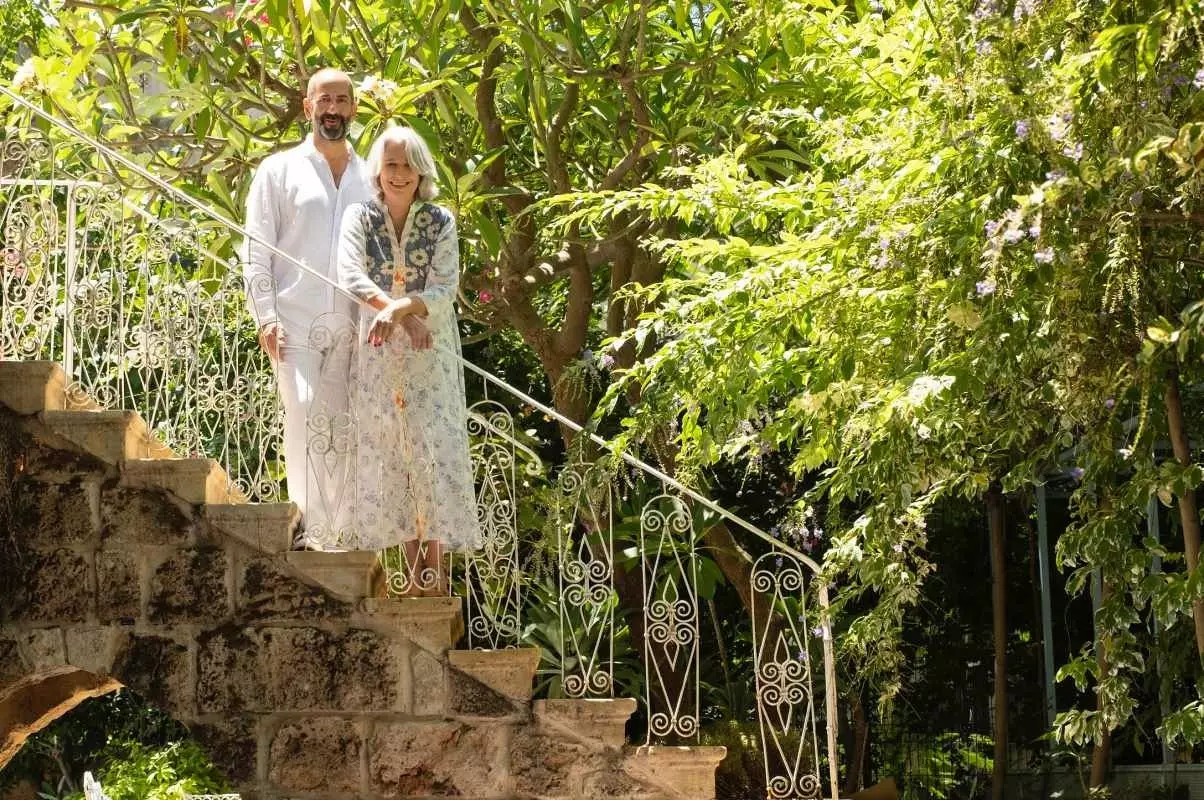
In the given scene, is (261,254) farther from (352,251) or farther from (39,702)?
(39,702)

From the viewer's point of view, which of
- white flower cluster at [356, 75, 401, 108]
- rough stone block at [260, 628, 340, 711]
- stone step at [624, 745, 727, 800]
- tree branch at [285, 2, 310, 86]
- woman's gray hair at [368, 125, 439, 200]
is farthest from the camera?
tree branch at [285, 2, 310, 86]

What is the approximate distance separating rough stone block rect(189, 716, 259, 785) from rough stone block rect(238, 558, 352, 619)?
1.30 ft

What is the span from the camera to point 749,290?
6289 millimetres

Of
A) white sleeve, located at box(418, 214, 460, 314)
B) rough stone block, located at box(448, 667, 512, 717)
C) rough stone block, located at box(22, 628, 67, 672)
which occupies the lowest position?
rough stone block, located at box(448, 667, 512, 717)

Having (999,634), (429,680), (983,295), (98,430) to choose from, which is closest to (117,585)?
(98,430)

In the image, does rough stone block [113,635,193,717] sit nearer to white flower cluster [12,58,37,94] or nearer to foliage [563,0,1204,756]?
foliage [563,0,1204,756]

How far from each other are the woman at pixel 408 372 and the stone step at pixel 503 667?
33 centimetres

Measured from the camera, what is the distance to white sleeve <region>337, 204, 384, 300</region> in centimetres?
602

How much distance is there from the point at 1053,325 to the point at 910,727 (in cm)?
616

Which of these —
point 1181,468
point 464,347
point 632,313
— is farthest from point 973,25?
point 464,347

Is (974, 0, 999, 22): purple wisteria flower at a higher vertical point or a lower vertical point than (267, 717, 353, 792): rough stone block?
higher

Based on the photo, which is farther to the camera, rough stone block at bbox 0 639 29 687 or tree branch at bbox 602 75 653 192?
tree branch at bbox 602 75 653 192

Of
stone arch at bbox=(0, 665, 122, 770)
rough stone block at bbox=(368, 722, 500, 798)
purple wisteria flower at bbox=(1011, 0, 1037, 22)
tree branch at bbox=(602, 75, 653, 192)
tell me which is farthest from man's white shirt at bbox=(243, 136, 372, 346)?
stone arch at bbox=(0, 665, 122, 770)

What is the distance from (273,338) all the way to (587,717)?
1.74 m
